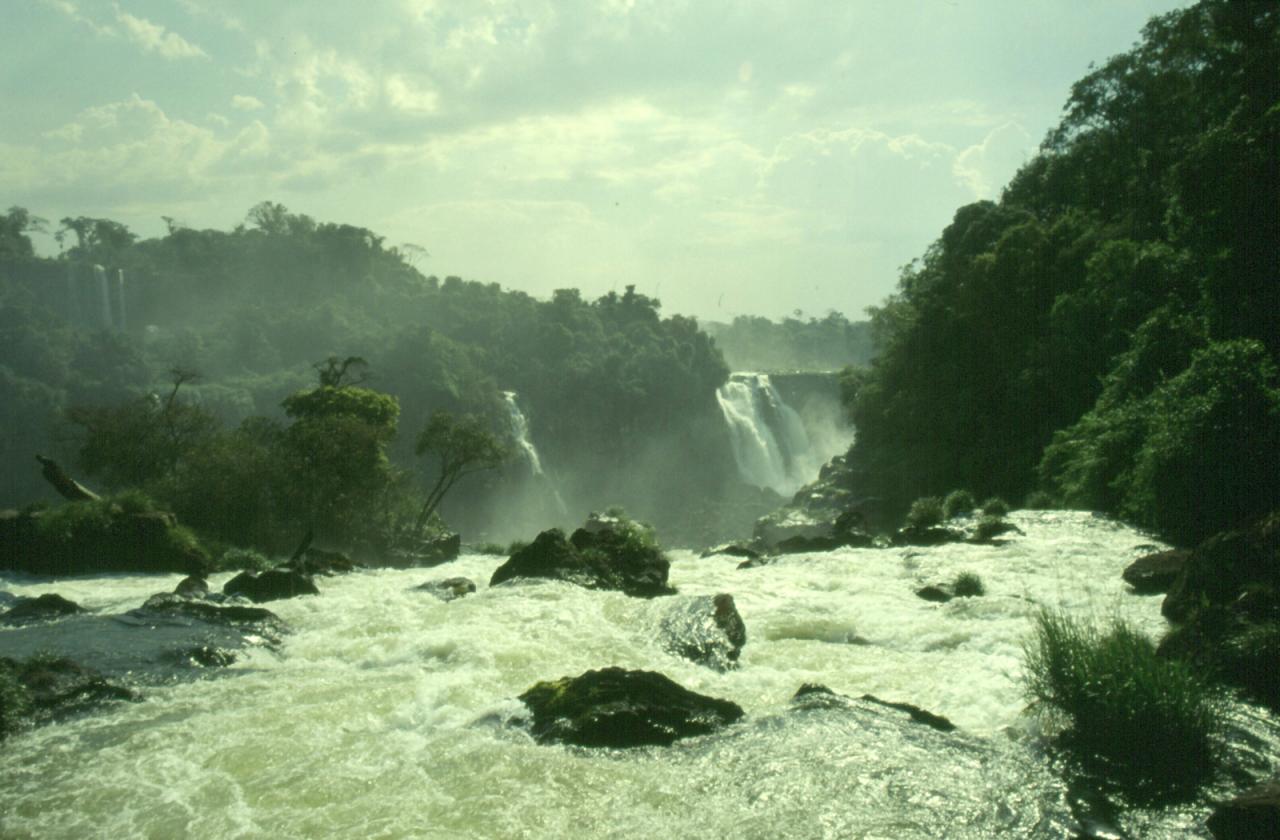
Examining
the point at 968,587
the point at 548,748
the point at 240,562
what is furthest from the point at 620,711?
the point at 240,562

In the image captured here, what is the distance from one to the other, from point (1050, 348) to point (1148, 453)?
58.0ft

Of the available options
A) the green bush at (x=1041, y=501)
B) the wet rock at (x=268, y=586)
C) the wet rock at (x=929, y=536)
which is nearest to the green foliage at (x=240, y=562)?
the wet rock at (x=268, y=586)

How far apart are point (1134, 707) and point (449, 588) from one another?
12.8 meters

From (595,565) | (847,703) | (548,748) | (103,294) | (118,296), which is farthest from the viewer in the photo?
(118,296)

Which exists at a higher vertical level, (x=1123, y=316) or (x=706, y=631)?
(x=1123, y=316)

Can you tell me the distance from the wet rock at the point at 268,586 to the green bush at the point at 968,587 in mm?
11375

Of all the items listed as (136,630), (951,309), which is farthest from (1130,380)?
(136,630)

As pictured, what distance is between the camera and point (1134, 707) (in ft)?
25.7

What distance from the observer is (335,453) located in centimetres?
2781

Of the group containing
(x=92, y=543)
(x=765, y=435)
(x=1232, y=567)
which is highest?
(x=1232, y=567)

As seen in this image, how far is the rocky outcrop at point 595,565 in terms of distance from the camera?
58.0ft

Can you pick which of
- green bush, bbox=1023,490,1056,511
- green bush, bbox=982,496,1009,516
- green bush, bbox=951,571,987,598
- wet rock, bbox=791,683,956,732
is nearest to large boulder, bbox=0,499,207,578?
green bush, bbox=951,571,987,598

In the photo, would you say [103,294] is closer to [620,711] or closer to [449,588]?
[449,588]

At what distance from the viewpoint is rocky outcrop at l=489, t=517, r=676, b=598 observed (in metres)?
17.7
